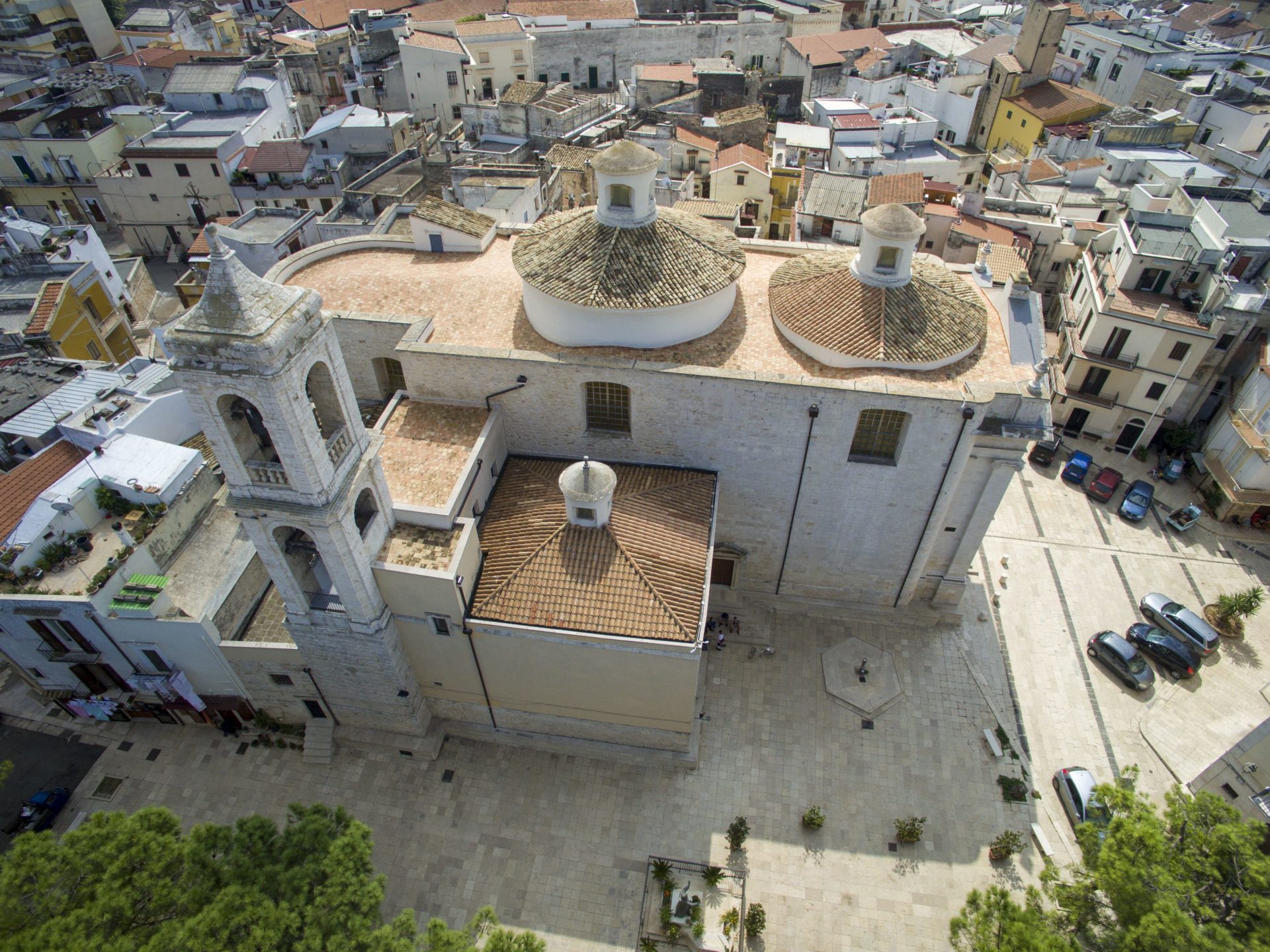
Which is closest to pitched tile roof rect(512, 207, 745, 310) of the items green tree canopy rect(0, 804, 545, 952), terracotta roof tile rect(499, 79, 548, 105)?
green tree canopy rect(0, 804, 545, 952)

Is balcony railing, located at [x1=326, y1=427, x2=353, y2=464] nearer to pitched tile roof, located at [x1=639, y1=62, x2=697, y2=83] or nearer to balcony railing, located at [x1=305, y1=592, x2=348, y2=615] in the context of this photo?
balcony railing, located at [x1=305, y1=592, x2=348, y2=615]

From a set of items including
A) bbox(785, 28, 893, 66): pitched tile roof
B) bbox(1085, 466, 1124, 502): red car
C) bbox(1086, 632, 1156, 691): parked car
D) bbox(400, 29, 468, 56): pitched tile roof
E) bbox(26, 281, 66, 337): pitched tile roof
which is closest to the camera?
bbox(1086, 632, 1156, 691): parked car

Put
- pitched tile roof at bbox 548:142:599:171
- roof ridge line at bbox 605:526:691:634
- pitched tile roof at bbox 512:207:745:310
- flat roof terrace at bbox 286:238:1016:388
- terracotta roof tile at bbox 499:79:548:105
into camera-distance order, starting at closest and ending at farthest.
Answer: roof ridge line at bbox 605:526:691:634 < pitched tile roof at bbox 512:207:745:310 < flat roof terrace at bbox 286:238:1016:388 < pitched tile roof at bbox 548:142:599:171 < terracotta roof tile at bbox 499:79:548:105

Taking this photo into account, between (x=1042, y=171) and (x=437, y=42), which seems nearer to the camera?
(x=1042, y=171)

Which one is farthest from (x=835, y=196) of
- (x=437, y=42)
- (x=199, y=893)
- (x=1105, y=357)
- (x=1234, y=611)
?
(x=199, y=893)

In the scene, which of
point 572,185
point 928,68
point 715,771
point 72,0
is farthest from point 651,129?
point 72,0

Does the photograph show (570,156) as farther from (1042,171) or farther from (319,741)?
(319,741)
